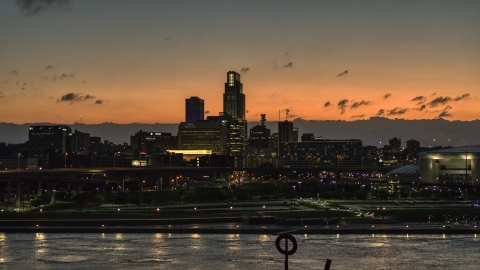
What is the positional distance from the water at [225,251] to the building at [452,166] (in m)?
90.3

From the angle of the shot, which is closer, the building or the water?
the water

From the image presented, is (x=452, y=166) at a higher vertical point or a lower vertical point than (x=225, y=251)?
higher

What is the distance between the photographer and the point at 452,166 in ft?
473

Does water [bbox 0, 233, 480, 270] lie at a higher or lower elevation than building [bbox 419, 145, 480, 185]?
lower

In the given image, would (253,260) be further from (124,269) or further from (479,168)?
(479,168)

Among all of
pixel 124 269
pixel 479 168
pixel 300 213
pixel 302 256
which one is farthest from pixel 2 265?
pixel 479 168

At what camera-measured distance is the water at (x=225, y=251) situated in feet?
134

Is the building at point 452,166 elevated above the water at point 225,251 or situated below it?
above

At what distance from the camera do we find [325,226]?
62406 millimetres

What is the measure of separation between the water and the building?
90.3 metres

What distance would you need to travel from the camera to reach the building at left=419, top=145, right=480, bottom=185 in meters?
141

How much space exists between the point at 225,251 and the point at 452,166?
107999 mm

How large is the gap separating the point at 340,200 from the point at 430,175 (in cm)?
4074

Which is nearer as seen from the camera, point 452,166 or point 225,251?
point 225,251
